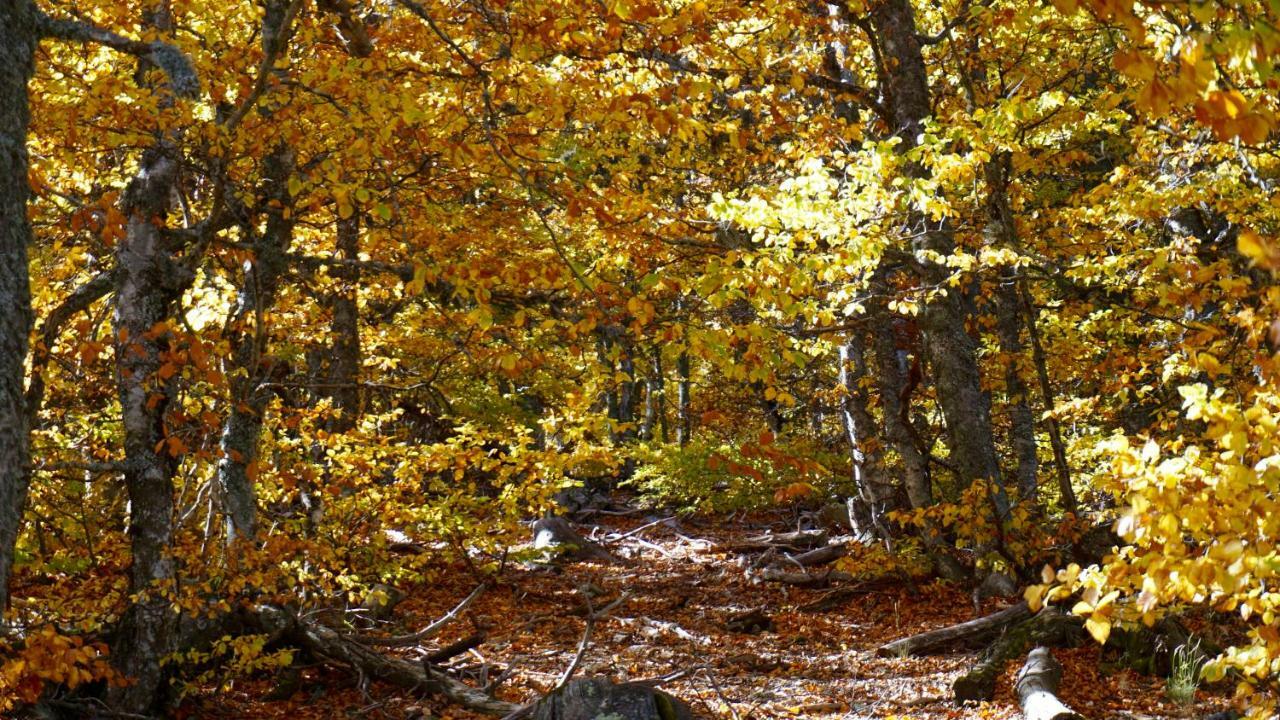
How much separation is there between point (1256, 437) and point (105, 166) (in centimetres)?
888

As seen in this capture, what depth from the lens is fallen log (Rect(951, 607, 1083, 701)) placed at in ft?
23.4

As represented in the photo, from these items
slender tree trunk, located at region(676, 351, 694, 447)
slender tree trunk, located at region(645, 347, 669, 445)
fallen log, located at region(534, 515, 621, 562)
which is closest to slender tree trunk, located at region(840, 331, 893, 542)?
fallen log, located at region(534, 515, 621, 562)

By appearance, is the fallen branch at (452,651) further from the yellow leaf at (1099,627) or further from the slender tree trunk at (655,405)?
the slender tree trunk at (655,405)

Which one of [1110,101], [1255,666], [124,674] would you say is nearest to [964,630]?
[1255,666]

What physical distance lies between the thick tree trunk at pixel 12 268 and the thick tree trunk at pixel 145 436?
Answer: 261 centimetres

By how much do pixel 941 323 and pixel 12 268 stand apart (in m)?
8.31

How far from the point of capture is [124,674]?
6004 millimetres

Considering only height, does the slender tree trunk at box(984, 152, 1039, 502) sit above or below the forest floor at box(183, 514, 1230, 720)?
above

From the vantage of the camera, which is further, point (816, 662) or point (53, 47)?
point (816, 662)

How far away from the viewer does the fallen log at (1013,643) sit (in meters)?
7.12

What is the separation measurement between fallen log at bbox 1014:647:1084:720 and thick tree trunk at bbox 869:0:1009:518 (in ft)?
8.85

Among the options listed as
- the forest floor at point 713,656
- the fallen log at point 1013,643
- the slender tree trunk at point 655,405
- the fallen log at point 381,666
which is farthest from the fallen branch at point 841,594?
the slender tree trunk at point 655,405

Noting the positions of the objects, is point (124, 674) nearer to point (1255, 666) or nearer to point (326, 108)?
point (326, 108)

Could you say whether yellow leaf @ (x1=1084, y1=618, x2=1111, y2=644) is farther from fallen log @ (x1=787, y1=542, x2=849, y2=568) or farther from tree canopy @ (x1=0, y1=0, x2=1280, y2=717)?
fallen log @ (x1=787, y1=542, x2=849, y2=568)
